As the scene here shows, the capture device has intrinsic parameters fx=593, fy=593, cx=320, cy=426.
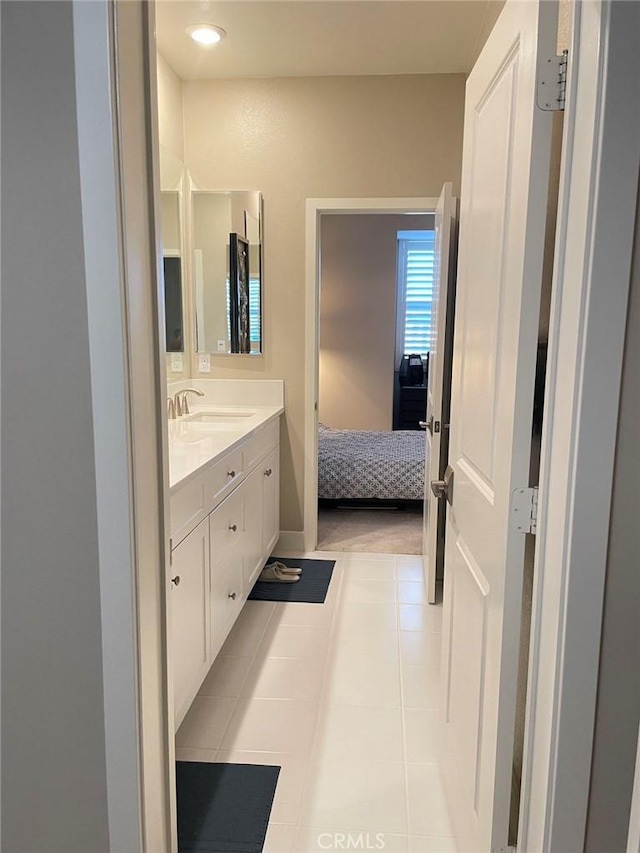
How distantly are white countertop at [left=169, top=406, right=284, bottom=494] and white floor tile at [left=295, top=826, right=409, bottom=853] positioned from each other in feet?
→ 3.37

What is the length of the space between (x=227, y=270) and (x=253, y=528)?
1.61m

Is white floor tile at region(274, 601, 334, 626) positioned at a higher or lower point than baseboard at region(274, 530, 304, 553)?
lower

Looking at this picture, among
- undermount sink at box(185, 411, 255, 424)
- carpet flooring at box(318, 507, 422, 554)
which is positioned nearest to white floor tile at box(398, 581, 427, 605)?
carpet flooring at box(318, 507, 422, 554)

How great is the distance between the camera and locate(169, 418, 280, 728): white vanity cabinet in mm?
1822

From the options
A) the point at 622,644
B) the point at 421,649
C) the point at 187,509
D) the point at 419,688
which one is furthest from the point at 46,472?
the point at 421,649

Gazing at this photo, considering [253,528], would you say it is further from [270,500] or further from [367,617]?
[367,617]

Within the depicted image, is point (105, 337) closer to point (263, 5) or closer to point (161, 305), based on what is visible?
point (161, 305)

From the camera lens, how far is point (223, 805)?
1745 mm

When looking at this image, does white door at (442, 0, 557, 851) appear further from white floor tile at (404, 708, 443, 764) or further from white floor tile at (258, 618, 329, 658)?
white floor tile at (258, 618, 329, 658)

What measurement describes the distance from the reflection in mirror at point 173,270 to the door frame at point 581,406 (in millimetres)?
2560

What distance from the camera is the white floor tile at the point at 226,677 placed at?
7.65ft

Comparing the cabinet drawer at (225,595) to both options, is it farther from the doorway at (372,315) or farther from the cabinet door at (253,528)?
the doorway at (372,315)

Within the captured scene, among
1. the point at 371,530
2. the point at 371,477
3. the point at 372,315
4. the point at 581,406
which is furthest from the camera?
the point at 372,315

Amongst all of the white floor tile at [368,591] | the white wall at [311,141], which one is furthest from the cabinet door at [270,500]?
the white wall at [311,141]
